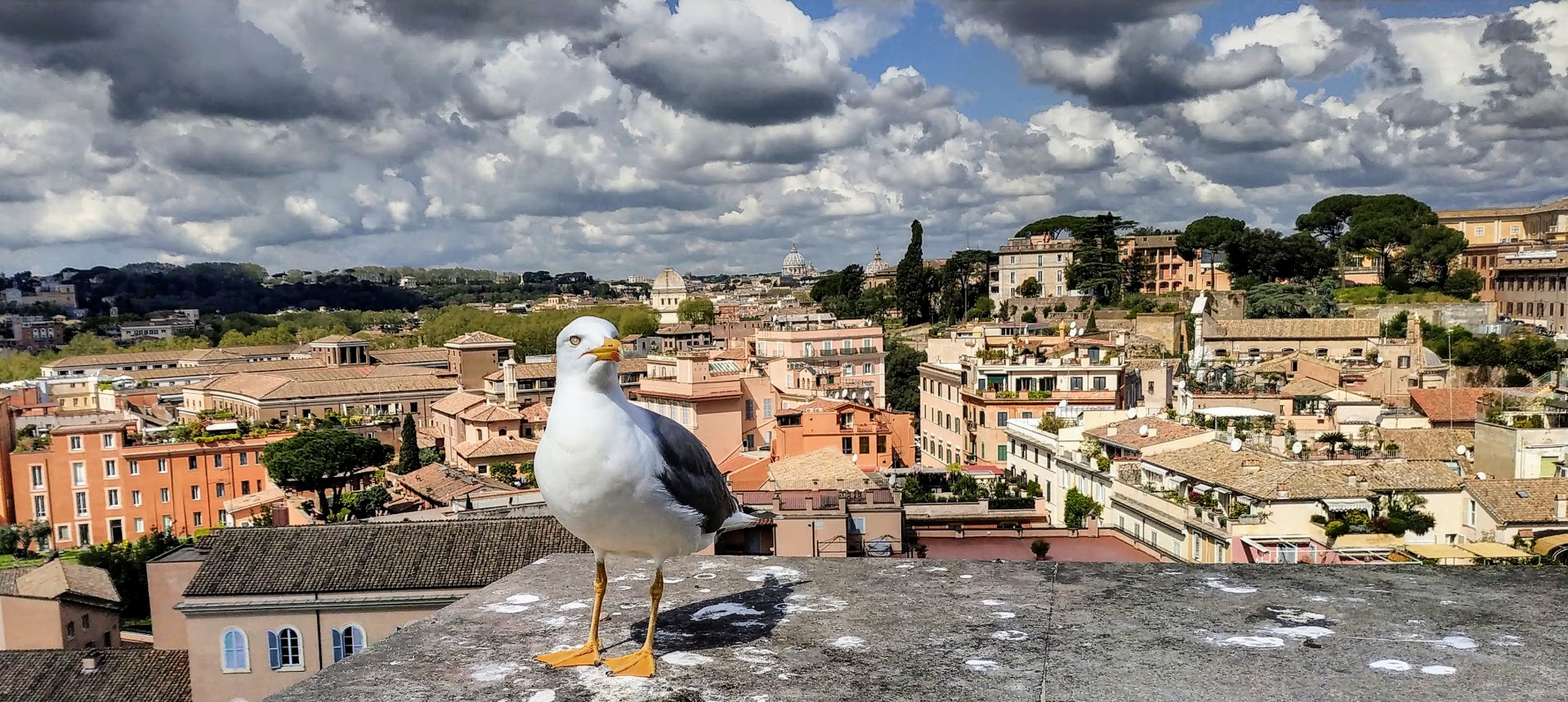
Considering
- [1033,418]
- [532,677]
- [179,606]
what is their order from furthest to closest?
[1033,418] → [179,606] → [532,677]

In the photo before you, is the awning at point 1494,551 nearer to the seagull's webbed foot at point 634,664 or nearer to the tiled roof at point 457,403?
the seagull's webbed foot at point 634,664

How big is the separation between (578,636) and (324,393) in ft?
209

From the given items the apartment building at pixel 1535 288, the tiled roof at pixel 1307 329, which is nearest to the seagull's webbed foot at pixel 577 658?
the tiled roof at pixel 1307 329

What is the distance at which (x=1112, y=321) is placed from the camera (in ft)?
218

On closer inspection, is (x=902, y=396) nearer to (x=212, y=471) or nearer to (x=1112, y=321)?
(x=1112, y=321)

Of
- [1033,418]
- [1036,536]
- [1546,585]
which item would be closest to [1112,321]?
[1033,418]

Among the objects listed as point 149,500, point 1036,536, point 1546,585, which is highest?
point 1546,585

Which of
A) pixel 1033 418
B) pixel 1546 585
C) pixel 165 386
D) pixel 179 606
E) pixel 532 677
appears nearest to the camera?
pixel 532 677

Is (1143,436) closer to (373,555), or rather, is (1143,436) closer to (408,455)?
(373,555)

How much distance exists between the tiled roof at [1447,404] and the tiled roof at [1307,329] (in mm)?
17781

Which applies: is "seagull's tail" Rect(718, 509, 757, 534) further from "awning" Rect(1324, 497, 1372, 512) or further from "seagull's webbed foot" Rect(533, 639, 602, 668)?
"awning" Rect(1324, 497, 1372, 512)

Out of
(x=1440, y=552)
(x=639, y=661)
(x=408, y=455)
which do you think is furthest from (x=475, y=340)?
(x=639, y=661)

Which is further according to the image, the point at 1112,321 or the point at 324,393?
the point at 1112,321

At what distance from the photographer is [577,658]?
3.27m
